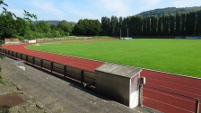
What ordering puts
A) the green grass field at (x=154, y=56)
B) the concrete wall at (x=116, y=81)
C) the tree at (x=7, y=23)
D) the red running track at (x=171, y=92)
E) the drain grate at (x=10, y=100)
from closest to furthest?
the tree at (x=7, y=23), the drain grate at (x=10, y=100), the concrete wall at (x=116, y=81), the red running track at (x=171, y=92), the green grass field at (x=154, y=56)

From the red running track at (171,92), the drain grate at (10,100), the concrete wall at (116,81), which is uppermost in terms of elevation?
the concrete wall at (116,81)

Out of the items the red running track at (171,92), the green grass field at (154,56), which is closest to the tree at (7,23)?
the red running track at (171,92)

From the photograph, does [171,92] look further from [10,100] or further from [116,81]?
[10,100]

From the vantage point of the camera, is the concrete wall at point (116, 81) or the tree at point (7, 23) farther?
the concrete wall at point (116, 81)

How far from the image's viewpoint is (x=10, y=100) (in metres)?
8.20

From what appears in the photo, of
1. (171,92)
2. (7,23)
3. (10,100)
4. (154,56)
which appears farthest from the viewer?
(154,56)

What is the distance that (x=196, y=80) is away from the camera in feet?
40.3

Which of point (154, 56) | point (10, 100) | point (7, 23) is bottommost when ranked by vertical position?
point (10, 100)

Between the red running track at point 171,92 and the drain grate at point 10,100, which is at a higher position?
the drain grate at point 10,100

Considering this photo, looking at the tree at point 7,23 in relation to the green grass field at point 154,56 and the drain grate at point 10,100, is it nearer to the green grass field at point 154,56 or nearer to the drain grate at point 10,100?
the drain grate at point 10,100

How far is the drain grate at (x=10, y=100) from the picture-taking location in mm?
7618

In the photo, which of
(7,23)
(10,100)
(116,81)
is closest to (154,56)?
(116,81)

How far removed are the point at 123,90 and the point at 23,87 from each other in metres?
6.22

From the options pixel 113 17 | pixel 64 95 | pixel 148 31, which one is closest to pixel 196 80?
pixel 64 95
